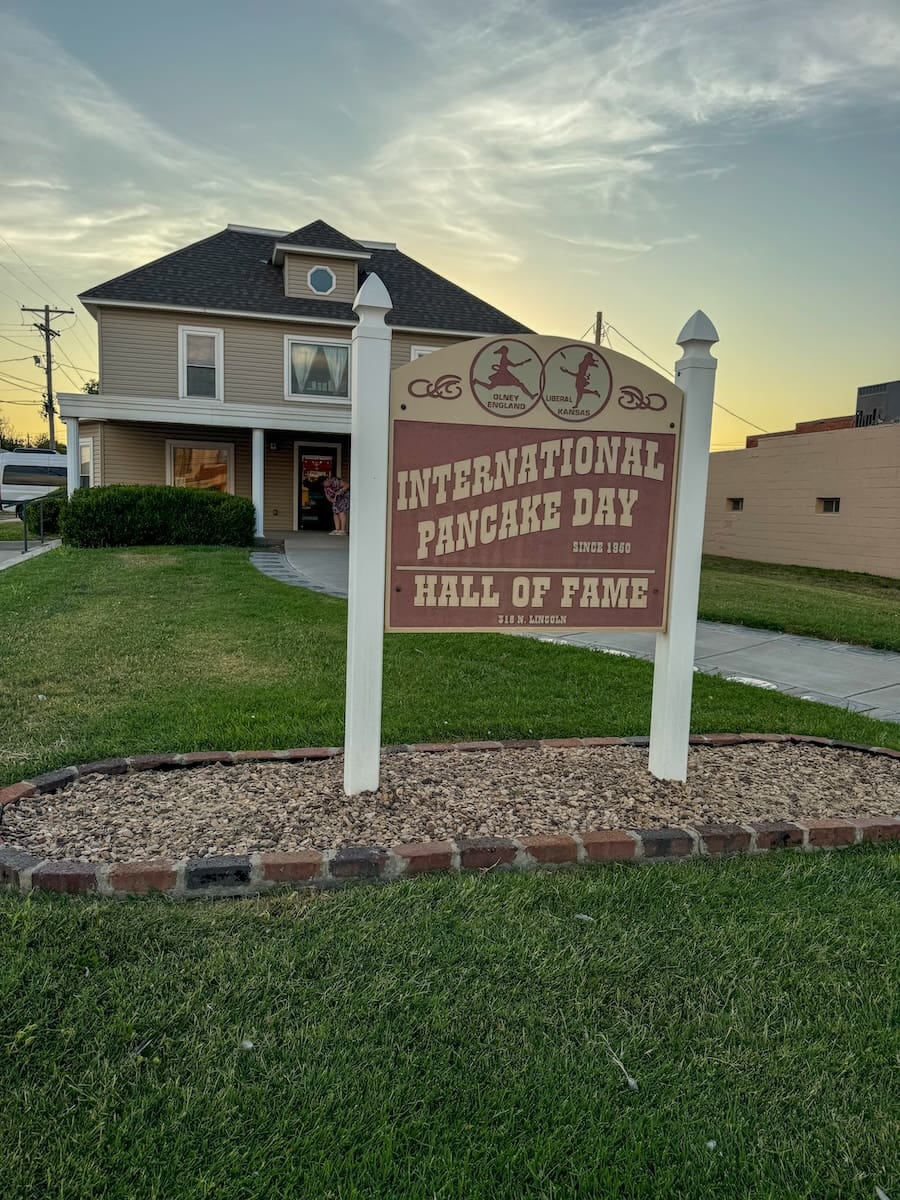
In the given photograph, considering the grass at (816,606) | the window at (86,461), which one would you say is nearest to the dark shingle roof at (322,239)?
the window at (86,461)

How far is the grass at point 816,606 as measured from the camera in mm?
8516

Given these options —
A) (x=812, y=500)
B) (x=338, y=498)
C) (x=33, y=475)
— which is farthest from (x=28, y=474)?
(x=812, y=500)

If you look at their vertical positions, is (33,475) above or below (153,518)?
above

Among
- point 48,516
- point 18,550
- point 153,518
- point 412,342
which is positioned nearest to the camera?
point 18,550

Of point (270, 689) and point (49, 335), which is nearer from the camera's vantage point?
point (270, 689)

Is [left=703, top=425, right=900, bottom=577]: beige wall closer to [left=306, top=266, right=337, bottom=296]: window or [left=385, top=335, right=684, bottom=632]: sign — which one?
[left=306, top=266, right=337, bottom=296]: window

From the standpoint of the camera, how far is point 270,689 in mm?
5512

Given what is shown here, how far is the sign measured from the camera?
139 inches

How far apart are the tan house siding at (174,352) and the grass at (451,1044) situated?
1763 cm

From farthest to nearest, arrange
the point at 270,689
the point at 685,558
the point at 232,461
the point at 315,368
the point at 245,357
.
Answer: the point at 232,461 < the point at 315,368 < the point at 245,357 < the point at 270,689 < the point at 685,558

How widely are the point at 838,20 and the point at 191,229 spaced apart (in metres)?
16.9

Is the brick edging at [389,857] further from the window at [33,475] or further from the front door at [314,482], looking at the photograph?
the window at [33,475]

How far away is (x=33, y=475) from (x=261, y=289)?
14.7 metres

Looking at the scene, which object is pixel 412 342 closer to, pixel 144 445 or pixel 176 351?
pixel 176 351
